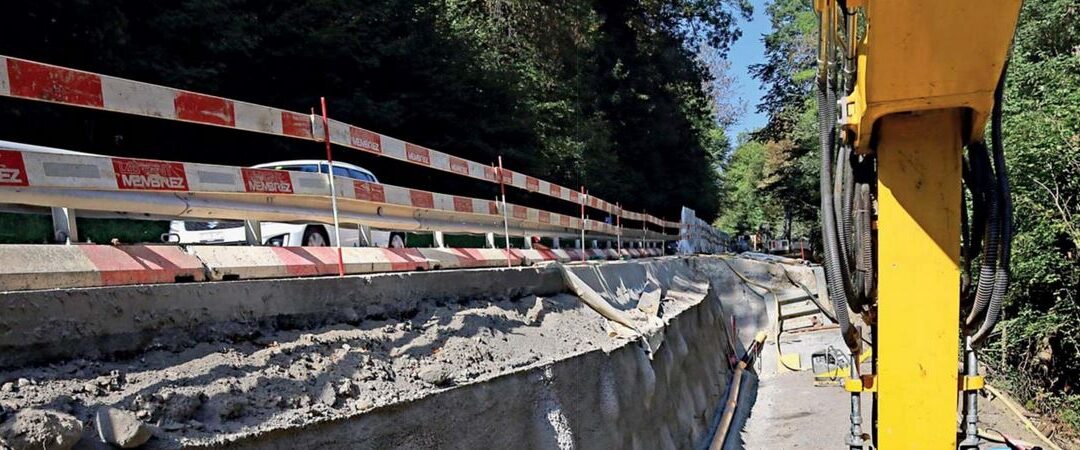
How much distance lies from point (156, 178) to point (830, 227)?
3.93 metres

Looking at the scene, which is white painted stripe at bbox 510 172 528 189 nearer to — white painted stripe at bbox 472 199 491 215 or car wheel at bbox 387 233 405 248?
white painted stripe at bbox 472 199 491 215

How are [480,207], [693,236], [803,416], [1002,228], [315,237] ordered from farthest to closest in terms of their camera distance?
1. [693,236]
2. [803,416]
3. [315,237]
4. [480,207]
5. [1002,228]

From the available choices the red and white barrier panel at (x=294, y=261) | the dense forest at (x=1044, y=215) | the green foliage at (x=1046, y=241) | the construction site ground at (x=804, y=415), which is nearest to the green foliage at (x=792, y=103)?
the dense forest at (x=1044, y=215)

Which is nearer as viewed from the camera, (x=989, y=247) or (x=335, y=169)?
(x=989, y=247)

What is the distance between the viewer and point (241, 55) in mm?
14375

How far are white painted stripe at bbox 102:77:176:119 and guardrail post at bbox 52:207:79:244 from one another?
66 cm

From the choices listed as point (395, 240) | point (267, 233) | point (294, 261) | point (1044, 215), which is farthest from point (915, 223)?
point (1044, 215)

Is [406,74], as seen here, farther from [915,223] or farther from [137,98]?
[915,223]

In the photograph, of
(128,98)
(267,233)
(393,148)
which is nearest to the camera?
(128,98)

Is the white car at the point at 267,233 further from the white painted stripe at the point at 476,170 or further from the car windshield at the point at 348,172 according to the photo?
the white painted stripe at the point at 476,170

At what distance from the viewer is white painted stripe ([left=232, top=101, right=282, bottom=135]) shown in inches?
187

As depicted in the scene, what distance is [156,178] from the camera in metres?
4.41

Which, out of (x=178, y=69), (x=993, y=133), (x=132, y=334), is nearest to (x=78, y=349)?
(x=132, y=334)

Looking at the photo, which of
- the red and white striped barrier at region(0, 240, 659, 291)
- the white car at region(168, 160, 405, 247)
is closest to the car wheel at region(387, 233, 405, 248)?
the white car at region(168, 160, 405, 247)
